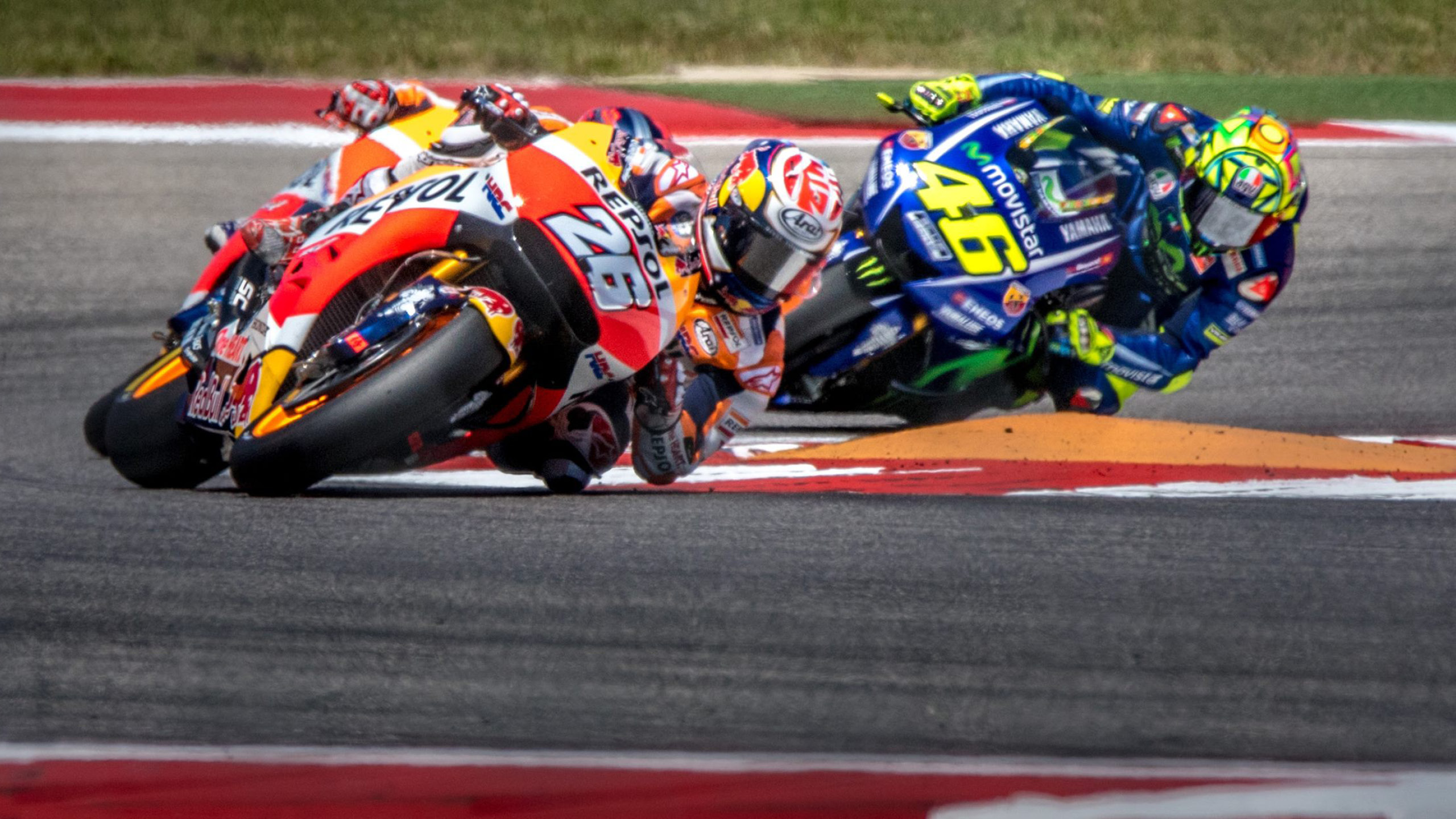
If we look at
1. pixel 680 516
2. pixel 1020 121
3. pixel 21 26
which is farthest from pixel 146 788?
pixel 21 26

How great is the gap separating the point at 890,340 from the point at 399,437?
9.14 ft

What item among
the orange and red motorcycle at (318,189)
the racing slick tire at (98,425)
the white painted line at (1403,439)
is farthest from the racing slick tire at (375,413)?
the white painted line at (1403,439)

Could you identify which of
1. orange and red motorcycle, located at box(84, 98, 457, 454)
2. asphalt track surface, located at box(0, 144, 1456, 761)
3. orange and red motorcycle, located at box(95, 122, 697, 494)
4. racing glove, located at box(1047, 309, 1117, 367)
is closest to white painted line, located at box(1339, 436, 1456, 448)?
racing glove, located at box(1047, 309, 1117, 367)

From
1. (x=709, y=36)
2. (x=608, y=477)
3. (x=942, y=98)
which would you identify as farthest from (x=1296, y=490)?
(x=709, y=36)

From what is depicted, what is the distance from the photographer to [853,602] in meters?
3.22

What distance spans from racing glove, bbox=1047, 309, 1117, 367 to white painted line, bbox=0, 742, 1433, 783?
345 centimetres

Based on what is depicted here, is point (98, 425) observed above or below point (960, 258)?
below

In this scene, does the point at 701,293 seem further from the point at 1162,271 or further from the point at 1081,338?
the point at 1162,271

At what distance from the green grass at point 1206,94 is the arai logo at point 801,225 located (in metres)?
4.97

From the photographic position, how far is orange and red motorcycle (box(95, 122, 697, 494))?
3.47 metres

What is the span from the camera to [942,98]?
611 centimetres

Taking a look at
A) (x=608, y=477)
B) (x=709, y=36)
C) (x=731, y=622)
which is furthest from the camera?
(x=709, y=36)

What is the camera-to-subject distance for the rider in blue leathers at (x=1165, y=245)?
5.83 meters

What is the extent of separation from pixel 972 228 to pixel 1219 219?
36.4 inches
